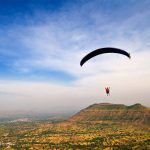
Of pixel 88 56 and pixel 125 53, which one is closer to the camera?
pixel 125 53

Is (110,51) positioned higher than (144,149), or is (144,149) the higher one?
(110,51)

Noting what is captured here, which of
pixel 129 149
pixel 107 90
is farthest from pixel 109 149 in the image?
pixel 107 90

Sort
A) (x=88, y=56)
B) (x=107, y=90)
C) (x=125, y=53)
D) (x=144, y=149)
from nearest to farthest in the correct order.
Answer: (x=125, y=53) < (x=88, y=56) < (x=107, y=90) < (x=144, y=149)

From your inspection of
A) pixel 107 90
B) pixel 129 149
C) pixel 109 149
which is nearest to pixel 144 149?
pixel 129 149

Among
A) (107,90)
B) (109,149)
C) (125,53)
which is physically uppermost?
(125,53)

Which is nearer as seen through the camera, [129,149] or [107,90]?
[107,90]

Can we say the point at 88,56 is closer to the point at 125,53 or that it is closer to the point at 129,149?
the point at 125,53

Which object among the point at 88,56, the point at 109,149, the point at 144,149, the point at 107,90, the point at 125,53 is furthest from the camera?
the point at 109,149

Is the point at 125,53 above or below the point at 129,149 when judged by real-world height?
above

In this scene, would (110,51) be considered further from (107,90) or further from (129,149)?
(129,149)
